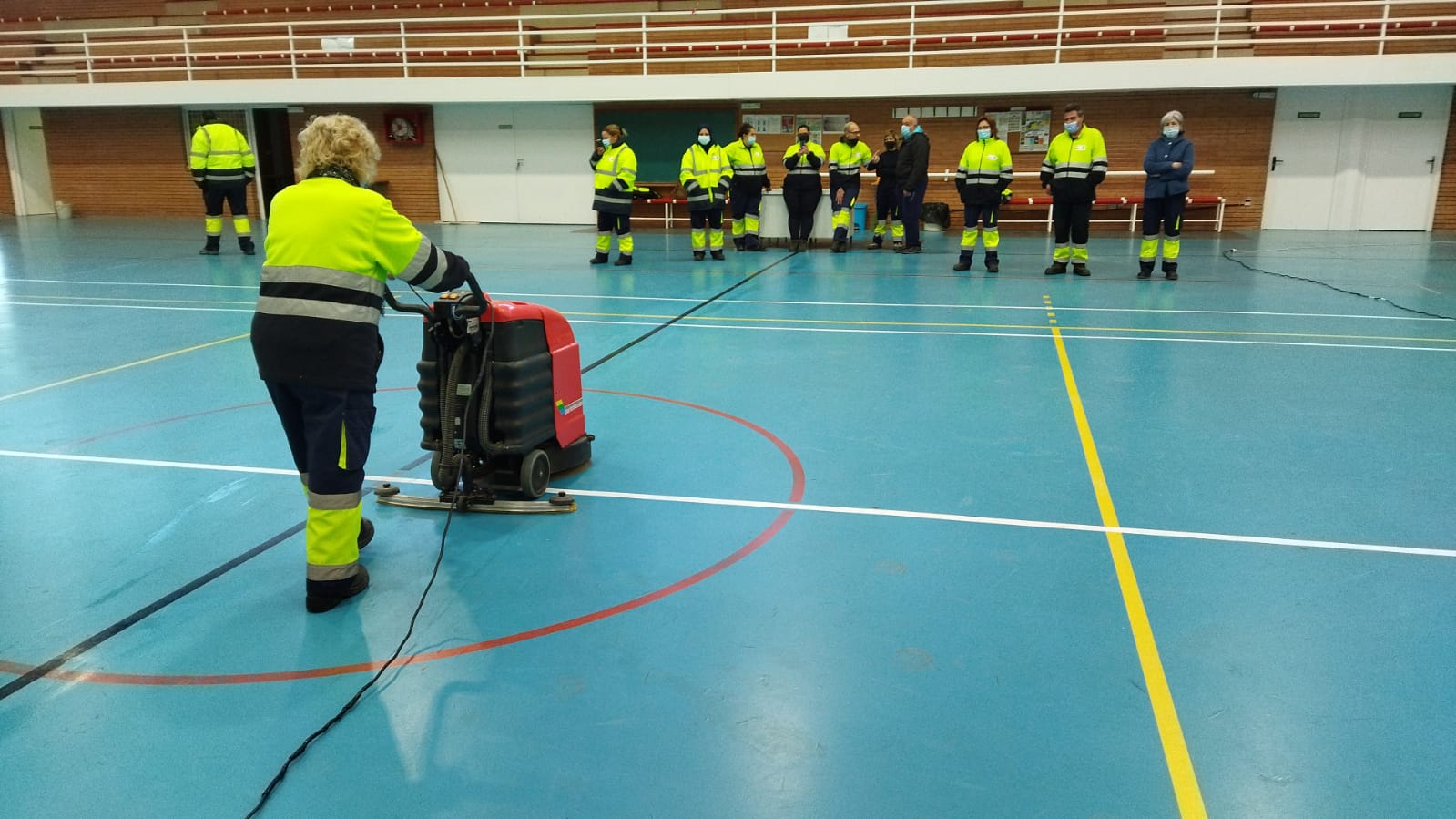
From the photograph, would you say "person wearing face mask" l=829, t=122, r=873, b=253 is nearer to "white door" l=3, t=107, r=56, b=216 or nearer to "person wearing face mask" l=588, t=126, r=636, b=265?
"person wearing face mask" l=588, t=126, r=636, b=265

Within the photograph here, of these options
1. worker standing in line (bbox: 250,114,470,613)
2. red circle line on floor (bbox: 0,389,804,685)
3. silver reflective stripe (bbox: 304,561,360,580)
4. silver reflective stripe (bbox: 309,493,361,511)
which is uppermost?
worker standing in line (bbox: 250,114,470,613)

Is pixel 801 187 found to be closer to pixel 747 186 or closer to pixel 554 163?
pixel 747 186

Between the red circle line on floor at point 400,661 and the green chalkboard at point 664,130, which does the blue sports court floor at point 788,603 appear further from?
the green chalkboard at point 664,130

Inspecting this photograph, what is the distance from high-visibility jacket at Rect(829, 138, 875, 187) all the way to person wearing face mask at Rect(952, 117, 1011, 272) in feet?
9.00

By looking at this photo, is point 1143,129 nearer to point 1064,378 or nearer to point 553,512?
point 1064,378

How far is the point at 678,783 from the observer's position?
2.41 meters

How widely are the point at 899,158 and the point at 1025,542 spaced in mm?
11030

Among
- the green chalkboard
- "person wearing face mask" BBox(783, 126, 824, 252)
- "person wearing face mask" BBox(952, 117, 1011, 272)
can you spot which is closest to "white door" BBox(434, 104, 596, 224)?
the green chalkboard

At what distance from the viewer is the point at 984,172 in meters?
11.9

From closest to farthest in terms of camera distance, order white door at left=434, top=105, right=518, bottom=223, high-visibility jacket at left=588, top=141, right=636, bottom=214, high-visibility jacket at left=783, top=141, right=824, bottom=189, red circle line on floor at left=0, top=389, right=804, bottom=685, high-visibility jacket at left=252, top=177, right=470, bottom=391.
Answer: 1. red circle line on floor at left=0, top=389, right=804, bottom=685
2. high-visibility jacket at left=252, top=177, right=470, bottom=391
3. high-visibility jacket at left=588, top=141, right=636, bottom=214
4. high-visibility jacket at left=783, top=141, right=824, bottom=189
5. white door at left=434, top=105, right=518, bottom=223

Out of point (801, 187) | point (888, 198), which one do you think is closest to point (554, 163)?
point (801, 187)

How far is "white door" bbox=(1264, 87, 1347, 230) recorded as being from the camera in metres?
18.0

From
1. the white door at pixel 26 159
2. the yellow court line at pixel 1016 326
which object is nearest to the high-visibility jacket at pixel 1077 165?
the yellow court line at pixel 1016 326

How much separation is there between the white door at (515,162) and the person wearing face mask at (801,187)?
7937 millimetres
